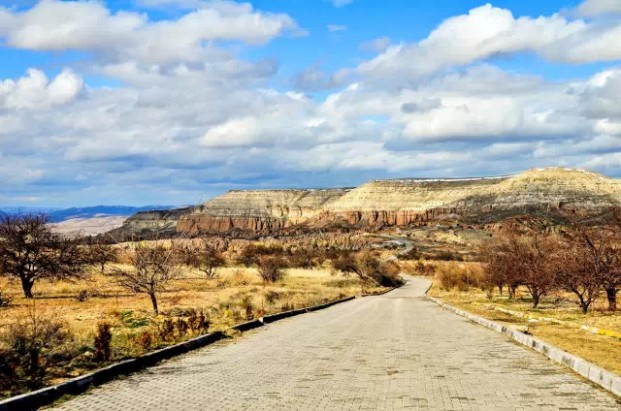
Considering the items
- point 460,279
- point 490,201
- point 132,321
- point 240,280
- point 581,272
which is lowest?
point 460,279

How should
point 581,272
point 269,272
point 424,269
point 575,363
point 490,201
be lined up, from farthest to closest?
1. point 490,201
2. point 424,269
3. point 269,272
4. point 581,272
5. point 575,363

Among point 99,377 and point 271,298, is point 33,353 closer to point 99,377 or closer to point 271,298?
point 99,377

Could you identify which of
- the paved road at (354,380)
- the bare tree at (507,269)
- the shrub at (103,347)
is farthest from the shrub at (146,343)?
the bare tree at (507,269)

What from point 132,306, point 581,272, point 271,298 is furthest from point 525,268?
point 132,306

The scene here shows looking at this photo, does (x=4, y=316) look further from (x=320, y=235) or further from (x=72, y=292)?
(x=320, y=235)

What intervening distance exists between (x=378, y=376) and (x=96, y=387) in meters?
4.87

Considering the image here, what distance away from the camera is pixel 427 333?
22.0 metres

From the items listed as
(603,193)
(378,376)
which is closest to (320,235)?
(603,193)

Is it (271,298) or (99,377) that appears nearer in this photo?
(99,377)

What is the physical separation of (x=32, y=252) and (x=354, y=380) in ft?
123

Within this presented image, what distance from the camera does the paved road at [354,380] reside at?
9.83 metres

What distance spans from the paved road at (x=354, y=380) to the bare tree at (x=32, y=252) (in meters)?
29.6

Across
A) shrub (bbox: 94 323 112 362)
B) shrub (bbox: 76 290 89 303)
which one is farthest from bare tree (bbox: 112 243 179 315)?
shrub (bbox: 94 323 112 362)

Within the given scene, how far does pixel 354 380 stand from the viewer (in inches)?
471
